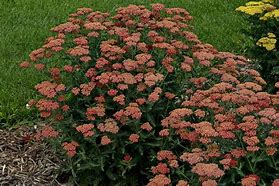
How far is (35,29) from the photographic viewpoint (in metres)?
7.51

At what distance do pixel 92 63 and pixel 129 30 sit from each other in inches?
17.3

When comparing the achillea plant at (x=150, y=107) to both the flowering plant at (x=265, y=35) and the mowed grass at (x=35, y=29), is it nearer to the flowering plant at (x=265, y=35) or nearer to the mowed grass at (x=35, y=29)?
the flowering plant at (x=265, y=35)

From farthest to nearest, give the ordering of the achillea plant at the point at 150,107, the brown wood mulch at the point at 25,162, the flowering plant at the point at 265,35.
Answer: the flowering plant at the point at 265,35
the brown wood mulch at the point at 25,162
the achillea plant at the point at 150,107

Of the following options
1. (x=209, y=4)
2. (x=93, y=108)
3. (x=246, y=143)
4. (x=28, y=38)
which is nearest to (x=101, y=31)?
(x=93, y=108)

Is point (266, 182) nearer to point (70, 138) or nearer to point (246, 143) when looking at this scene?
point (246, 143)

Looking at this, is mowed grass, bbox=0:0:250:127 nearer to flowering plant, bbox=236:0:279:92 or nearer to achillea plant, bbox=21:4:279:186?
achillea plant, bbox=21:4:279:186

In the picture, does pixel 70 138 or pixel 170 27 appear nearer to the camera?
pixel 70 138

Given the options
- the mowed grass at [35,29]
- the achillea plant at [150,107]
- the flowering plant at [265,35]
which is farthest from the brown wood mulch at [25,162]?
the flowering plant at [265,35]

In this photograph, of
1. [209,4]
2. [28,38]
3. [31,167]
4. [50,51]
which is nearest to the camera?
[50,51]

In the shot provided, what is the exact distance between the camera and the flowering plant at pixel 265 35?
5.43 meters

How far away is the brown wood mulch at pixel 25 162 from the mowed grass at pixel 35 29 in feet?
1.27

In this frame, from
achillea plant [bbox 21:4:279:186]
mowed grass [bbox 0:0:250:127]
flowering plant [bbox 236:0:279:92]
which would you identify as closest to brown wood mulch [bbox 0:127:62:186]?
achillea plant [bbox 21:4:279:186]

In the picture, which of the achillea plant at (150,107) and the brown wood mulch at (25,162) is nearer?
the achillea plant at (150,107)

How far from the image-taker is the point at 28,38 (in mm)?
7266
